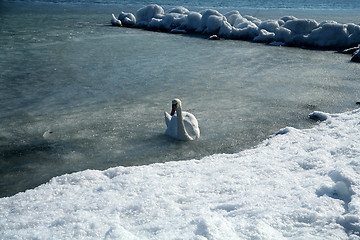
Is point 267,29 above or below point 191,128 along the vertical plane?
above

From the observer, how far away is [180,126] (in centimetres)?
669

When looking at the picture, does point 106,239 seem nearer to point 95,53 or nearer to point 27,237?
point 27,237

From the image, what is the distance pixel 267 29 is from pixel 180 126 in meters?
14.1

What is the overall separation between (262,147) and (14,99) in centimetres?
598

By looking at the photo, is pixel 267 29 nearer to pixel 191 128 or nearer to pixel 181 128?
pixel 191 128

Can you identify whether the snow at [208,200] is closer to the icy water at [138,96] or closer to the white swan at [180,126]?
the icy water at [138,96]

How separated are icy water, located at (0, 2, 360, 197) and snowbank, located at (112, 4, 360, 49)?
1396mm

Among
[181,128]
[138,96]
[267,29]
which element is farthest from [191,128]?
[267,29]

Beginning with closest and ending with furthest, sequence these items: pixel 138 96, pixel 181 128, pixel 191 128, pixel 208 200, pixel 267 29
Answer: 1. pixel 208 200
2. pixel 181 128
3. pixel 191 128
4. pixel 138 96
5. pixel 267 29

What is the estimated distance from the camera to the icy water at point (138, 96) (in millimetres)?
6297

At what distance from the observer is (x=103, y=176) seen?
515 cm

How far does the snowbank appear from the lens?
1709cm

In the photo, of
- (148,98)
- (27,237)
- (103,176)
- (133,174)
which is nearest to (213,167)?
(133,174)

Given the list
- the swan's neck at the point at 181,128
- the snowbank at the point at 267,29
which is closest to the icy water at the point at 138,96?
the swan's neck at the point at 181,128
